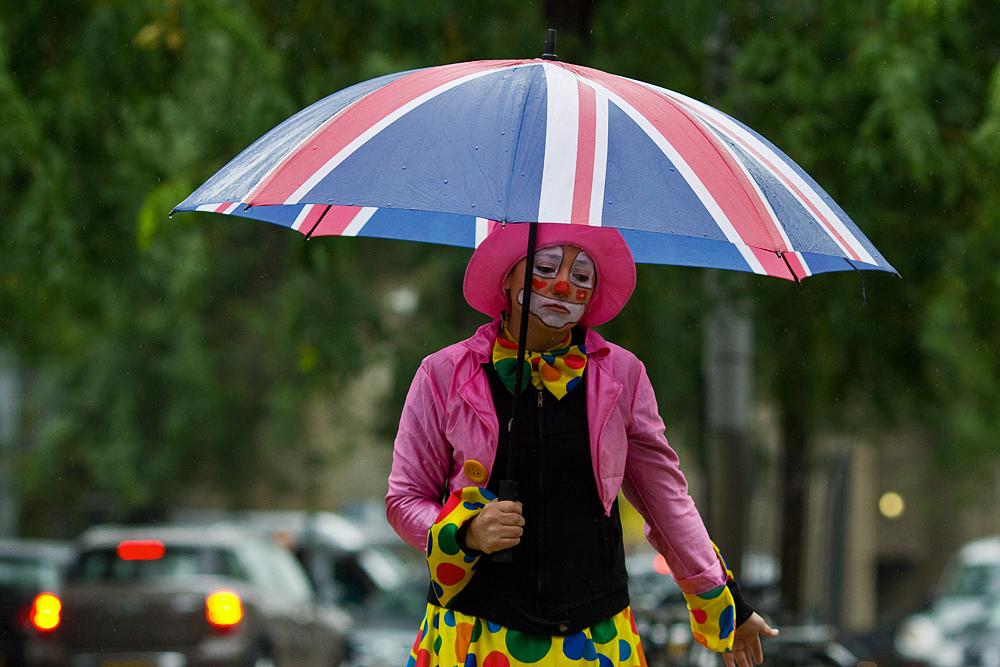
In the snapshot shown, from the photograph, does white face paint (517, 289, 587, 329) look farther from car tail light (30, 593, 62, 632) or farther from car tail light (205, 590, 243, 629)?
car tail light (30, 593, 62, 632)

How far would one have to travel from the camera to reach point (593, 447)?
3221mm

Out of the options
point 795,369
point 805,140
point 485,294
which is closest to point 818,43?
point 805,140

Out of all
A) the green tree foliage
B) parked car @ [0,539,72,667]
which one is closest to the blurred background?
the green tree foliage

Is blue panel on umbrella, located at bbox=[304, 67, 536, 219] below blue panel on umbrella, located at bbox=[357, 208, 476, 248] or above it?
above

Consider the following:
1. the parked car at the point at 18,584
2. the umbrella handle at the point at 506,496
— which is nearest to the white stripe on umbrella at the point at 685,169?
the umbrella handle at the point at 506,496

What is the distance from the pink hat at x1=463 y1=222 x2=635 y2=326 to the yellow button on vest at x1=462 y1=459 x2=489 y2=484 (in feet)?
1.56

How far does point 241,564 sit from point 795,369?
5096mm

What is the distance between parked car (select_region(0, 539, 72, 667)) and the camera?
1369 centimetres

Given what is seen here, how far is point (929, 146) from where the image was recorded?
756cm

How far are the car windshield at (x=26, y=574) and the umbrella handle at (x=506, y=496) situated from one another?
42.7ft

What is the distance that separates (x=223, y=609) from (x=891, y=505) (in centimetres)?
2642

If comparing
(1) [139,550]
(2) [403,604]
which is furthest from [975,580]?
(1) [139,550]

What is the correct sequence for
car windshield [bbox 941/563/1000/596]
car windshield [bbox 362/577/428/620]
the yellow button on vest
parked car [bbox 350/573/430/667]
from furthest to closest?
car windshield [bbox 941/563/1000/596], car windshield [bbox 362/577/428/620], parked car [bbox 350/573/430/667], the yellow button on vest

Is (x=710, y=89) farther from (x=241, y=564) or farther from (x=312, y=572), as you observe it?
(x=312, y=572)
